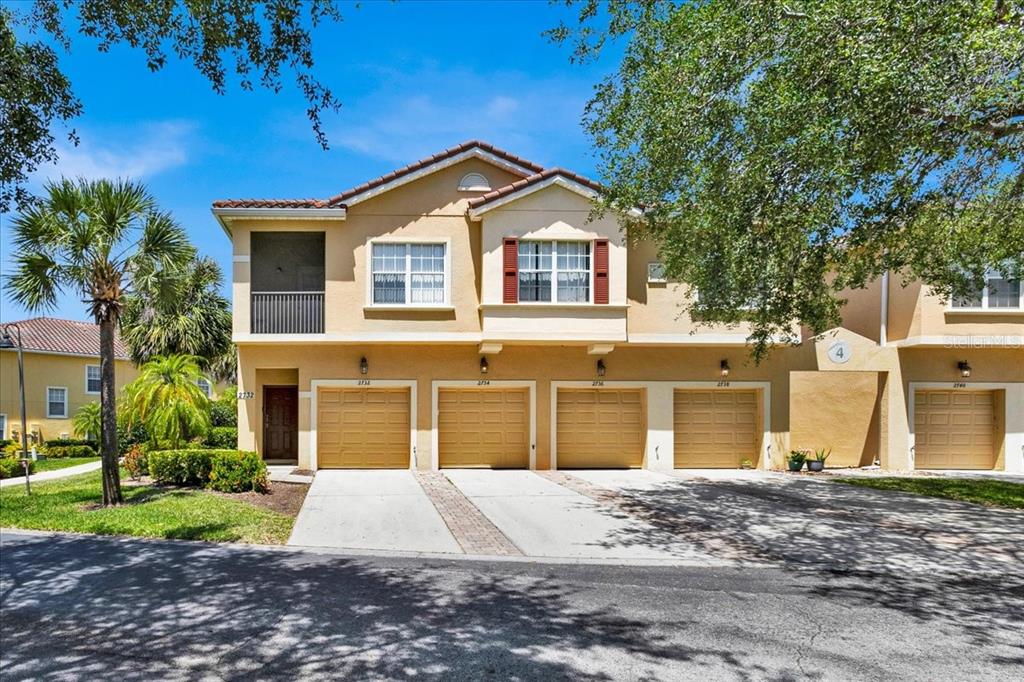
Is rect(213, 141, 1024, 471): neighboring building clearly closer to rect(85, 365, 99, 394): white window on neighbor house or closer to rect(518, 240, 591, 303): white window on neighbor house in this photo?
rect(518, 240, 591, 303): white window on neighbor house

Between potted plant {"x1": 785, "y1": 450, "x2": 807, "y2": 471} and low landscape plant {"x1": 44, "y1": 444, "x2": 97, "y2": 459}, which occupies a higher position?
potted plant {"x1": 785, "y1": 450, "x2": 807, "y2": 471}

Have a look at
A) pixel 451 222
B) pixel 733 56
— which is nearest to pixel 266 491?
pixel 451 222

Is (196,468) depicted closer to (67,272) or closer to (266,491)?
(266,491)

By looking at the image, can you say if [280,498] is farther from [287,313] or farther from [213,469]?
[287,313]

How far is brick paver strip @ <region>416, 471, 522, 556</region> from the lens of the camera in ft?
30.6

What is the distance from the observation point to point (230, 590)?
730 centimetres

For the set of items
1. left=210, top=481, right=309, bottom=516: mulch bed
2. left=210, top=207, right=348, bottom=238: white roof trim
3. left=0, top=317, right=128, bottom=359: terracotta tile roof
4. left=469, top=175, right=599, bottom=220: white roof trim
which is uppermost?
left=469, top=175, right=599, bottom=220: white roof trim

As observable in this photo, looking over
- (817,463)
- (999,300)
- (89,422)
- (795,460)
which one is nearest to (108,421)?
(795,460)

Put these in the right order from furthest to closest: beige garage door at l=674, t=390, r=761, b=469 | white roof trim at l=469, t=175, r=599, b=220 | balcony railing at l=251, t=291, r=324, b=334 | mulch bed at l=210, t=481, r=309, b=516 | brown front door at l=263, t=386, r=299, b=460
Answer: brown front door at l=263, t=386, r=299, b=460 < beige garage door at l=674, t=390, r=761, b=469 < balcony railing at l=251, t=291, r=324, b=334 < white roof trim at l=469, t=175, r=599, b=220 < mulch bed at l=210, t=481, r=309, b=516

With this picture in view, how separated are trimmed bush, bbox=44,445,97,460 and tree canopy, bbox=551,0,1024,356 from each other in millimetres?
23976

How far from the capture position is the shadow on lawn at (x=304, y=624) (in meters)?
5.31

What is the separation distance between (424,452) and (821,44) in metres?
13.1

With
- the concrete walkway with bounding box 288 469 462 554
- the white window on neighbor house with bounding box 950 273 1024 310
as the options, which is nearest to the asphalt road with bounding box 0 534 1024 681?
the concrete walkway with bounding box 288 469 462 554

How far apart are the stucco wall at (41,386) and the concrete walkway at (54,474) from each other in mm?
8508
